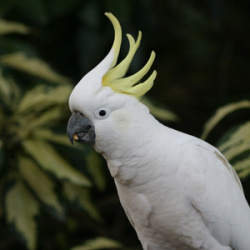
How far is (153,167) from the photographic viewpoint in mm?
1249

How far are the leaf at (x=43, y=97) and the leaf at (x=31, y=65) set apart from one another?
0.45ft

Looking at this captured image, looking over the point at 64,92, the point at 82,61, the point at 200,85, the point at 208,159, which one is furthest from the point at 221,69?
the point at 208,159

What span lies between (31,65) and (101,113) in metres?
1.08

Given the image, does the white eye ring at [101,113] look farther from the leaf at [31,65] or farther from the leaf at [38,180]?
the leaf at [31,65]

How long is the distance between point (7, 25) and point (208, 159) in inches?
50.3

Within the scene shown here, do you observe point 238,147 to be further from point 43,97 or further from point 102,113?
point 43,97

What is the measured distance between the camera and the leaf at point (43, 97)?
1.97 m

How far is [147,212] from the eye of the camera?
130 cm

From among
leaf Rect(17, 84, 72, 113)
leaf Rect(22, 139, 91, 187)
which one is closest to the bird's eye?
leaf Rect(22, 139, 91, 187)

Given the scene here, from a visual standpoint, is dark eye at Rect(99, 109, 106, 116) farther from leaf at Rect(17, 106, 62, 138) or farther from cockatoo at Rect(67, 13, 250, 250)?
leaf at Rect(17, 106, 62, 138)

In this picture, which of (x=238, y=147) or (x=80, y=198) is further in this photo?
(x=80, y=198)

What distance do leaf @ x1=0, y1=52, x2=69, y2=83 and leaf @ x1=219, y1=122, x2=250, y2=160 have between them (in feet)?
2.94

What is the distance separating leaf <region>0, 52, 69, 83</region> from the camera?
2165 millimetres

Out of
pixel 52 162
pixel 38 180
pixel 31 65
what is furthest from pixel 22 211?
pixel 31 65
